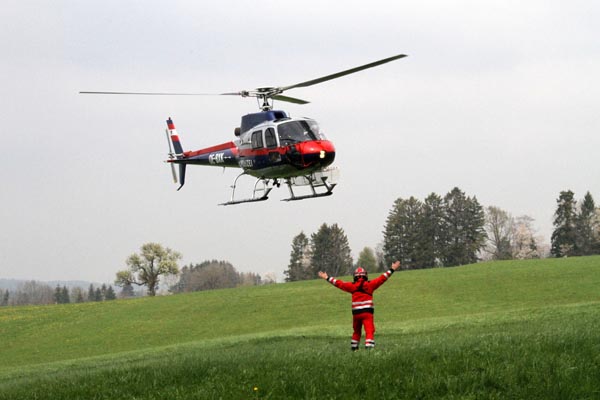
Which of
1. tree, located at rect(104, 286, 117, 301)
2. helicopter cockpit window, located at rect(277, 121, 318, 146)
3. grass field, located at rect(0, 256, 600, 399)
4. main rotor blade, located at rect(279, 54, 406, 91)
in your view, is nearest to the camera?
grass field, located at rect(0, 256, 600, 399)

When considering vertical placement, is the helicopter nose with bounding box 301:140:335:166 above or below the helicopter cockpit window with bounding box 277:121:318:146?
below

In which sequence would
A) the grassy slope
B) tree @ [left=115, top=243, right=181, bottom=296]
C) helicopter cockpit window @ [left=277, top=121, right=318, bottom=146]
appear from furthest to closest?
tree @ [left=115, top=243, right=181, bottom=296] < the grassy slope < helicopter cockpit window @ [left=277, top=121, right=318, bottom=146]

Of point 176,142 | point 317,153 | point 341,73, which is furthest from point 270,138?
point 176,142

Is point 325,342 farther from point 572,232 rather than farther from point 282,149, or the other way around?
point 572,232

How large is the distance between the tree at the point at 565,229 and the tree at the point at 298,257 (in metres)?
40.5

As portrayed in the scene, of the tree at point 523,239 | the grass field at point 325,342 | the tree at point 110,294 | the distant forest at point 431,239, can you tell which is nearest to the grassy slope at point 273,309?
the grass field at point 325,342

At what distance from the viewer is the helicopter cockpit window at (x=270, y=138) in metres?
24.9

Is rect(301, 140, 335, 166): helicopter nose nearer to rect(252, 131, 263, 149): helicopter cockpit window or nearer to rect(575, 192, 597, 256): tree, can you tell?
rect(252, 131, 263, 149): helicopter cockpit window

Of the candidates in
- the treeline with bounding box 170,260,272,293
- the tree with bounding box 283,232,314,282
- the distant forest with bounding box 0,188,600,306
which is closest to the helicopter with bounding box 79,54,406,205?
the distant forest with bounding box 0,188,600,306

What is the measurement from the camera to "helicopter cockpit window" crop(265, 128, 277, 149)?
24859 mm

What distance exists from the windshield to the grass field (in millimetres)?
7124

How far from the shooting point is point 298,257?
124 meters

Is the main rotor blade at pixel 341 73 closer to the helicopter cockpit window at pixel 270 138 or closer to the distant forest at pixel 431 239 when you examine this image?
the helicopter cockpit window at pixel 270 138

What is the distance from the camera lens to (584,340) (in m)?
15.7
